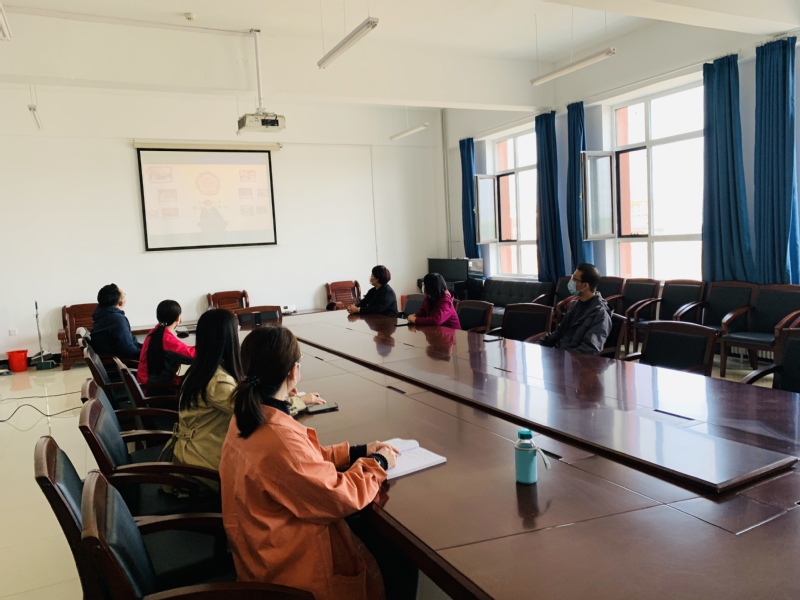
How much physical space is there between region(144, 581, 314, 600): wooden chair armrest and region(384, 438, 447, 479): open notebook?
48 centimetres

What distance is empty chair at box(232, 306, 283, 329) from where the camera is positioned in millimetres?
6227

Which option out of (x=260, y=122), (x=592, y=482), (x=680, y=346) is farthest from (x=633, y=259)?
(x=592, y=482)

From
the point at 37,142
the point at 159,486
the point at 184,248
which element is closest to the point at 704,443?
the point at 159,486

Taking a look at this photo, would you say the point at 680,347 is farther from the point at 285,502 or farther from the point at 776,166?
the point at 776,166

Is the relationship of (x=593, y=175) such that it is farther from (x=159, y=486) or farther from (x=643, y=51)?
(x=159, y=486)

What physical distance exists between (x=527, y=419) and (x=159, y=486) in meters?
1.51

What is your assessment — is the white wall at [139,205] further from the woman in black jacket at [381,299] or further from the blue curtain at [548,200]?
the woman in black jacket at [381,299]

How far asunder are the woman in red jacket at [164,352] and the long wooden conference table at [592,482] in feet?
3.69

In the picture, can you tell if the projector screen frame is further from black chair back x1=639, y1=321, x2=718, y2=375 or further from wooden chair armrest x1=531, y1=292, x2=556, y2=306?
black chair back x1=639, y1=321, x2=718, y2=375

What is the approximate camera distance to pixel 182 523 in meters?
1.81

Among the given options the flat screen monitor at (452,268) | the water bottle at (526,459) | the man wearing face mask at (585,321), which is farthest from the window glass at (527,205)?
the water bottle at (526,459)

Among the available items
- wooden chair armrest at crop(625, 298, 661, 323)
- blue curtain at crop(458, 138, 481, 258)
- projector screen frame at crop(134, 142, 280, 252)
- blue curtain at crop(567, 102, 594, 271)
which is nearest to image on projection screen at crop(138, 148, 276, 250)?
projector screen frame at crop(134, 142, 280, 252)

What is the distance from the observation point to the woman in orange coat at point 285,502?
157 centimetres

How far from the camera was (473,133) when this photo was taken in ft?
30.2
